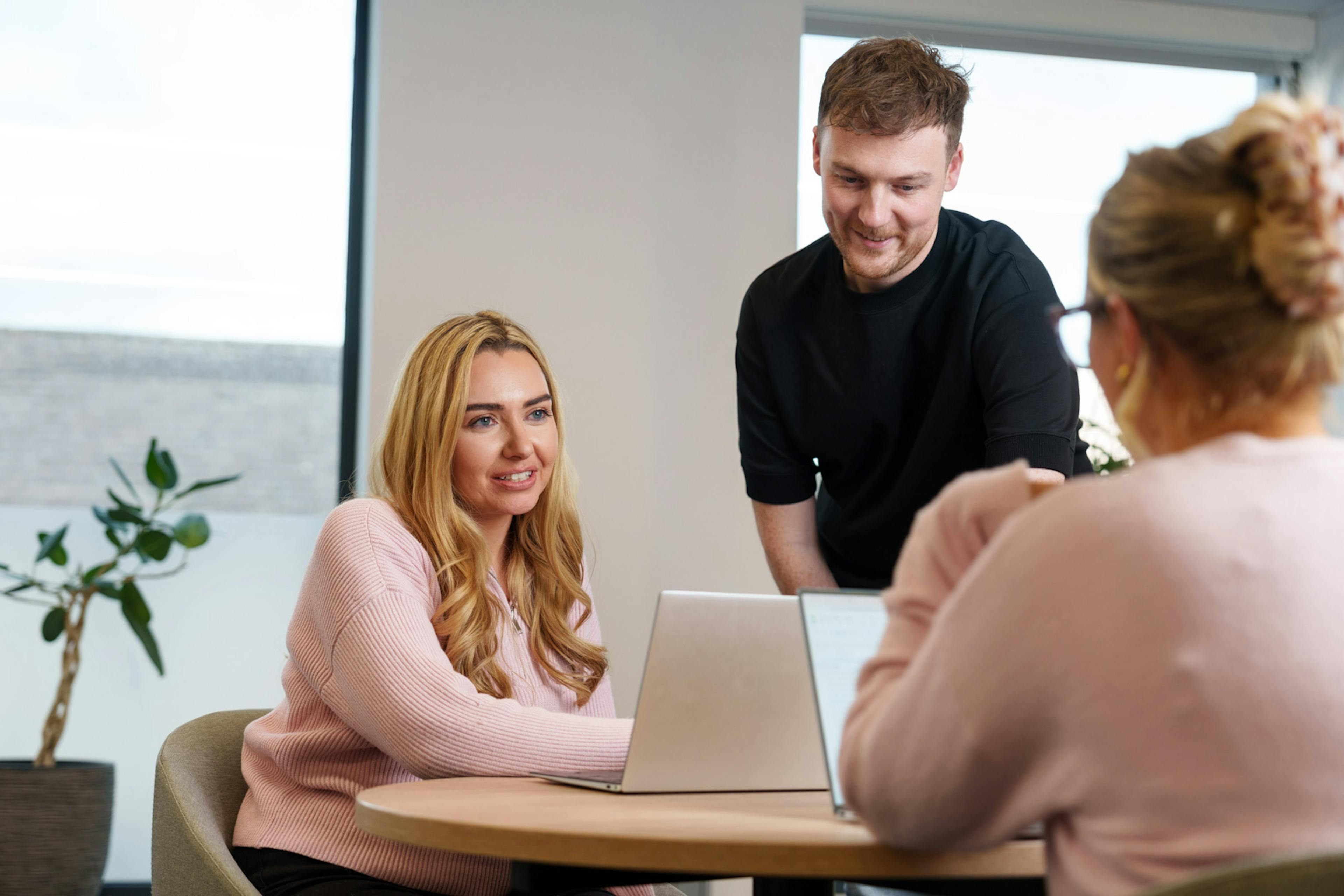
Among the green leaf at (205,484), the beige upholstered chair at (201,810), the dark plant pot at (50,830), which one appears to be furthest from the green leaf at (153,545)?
the beige upholstered chair at (201,810)

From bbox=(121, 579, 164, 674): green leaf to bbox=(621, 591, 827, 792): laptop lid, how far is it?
2.41 m

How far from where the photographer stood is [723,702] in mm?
1303

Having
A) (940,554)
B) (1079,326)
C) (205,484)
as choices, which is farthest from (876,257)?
(205,484)

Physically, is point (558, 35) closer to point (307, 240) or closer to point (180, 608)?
point (307, 240)

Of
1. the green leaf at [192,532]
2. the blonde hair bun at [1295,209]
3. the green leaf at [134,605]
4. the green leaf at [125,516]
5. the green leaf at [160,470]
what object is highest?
the blonde hair bun at [1295,209]

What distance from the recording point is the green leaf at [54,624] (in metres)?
3.27

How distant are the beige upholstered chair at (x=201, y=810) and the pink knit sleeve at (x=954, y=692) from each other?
35.9 inches

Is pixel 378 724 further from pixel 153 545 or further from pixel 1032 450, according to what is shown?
pixel 153 545

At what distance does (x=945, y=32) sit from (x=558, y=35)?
1.26 meters

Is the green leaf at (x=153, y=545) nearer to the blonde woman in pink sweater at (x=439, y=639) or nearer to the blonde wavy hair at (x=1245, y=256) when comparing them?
the blonde woman in pink sweater at (x=439, y=639)

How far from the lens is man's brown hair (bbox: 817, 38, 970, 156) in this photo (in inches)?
79.4

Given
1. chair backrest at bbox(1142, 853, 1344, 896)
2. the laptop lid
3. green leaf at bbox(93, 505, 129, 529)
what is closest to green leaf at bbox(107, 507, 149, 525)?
green leaf at bbox(93, 505, 129, 529)

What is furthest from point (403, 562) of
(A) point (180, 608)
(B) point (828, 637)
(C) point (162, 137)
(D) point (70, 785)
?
(C) point (162, 137)

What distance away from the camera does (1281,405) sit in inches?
34.5
